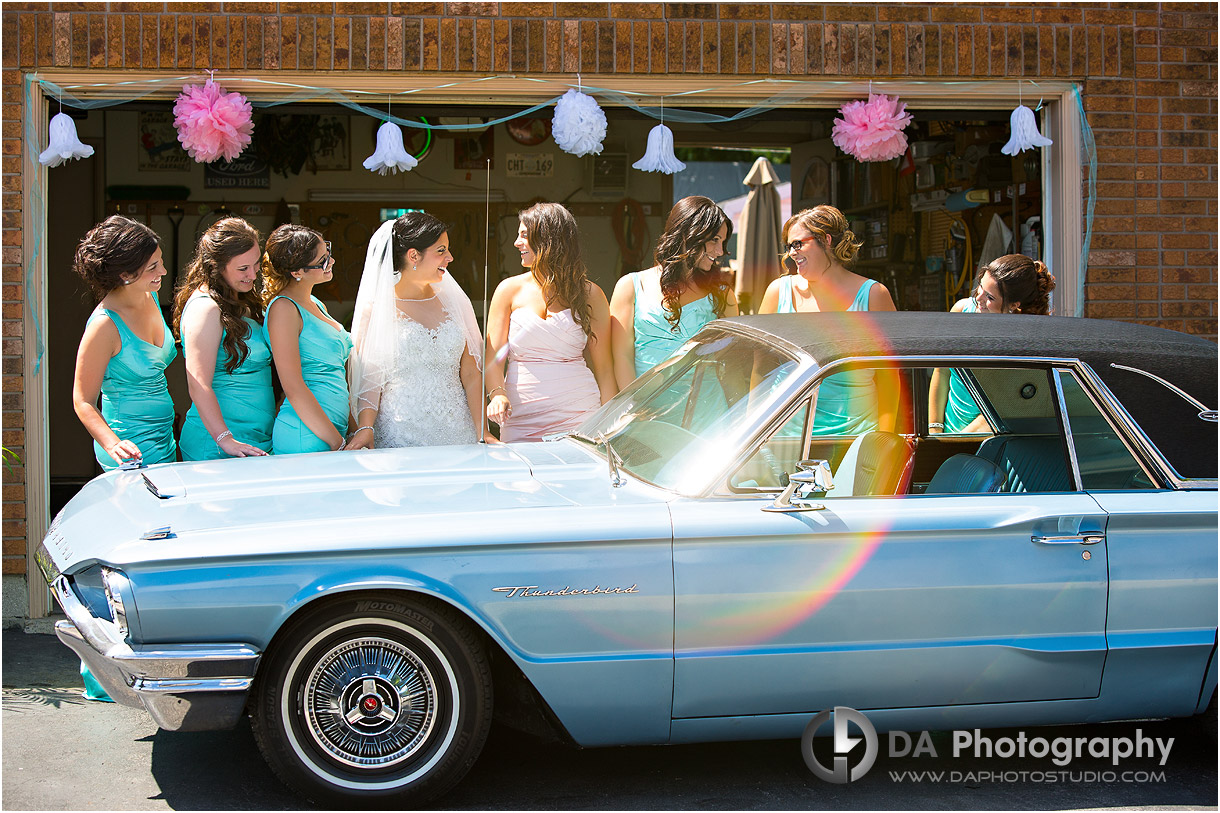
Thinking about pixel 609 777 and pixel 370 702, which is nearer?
pixel 370 702

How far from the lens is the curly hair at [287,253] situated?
4719mm

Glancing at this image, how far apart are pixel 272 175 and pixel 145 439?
173 inches

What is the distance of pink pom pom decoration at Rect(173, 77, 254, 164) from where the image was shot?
534 centimetres

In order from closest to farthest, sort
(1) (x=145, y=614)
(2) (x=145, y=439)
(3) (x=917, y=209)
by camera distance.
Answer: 1. (1) (x=145, y=614)
2. (2) (x=145, y=439)
3. (3) (x=917, y=209)

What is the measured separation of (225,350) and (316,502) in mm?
1630

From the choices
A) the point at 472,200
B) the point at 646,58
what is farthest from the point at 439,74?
the point at 472,200

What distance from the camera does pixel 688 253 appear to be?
5031mm

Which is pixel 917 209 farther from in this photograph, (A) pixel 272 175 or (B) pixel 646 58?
(A) pixel 272 175

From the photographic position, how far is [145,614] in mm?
3068

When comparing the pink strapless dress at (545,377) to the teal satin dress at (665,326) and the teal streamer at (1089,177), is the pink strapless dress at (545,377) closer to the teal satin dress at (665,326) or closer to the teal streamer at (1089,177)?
the teal satin dress at (665,326)

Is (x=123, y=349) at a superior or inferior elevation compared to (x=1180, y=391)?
superior

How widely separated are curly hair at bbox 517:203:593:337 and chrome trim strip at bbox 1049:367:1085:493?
2.13 metres

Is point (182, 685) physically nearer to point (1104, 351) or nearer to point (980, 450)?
point (980, 450)

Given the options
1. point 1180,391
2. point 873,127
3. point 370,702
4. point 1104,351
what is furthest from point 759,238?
point 370,702
